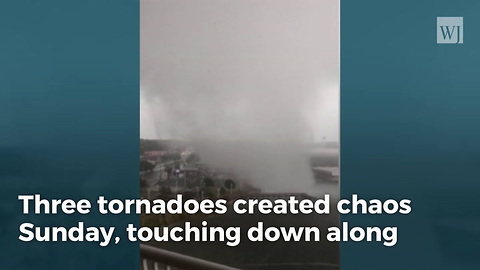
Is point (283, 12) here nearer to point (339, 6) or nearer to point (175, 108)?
point (339, 6)

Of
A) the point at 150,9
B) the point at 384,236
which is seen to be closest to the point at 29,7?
the point at 150,9

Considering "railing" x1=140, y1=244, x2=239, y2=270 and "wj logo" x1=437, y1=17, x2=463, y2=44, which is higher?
"wj logo" x1=437, y1=17, x2=463, y2=44

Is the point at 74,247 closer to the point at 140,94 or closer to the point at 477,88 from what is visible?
the point at 140,94

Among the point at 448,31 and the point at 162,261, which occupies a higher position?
the point at 448,31

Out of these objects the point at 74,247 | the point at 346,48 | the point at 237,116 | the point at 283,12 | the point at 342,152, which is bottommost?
the point at 74,247

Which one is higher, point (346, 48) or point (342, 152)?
point (346, 48)

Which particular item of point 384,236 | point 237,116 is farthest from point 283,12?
point 384,236

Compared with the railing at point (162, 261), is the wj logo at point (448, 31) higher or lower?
higher
